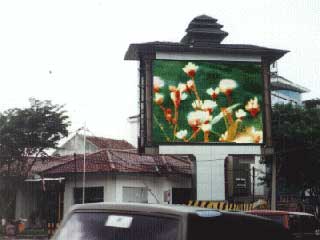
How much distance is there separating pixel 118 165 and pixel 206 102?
271 inches

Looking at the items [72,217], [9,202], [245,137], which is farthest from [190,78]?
[72,217]

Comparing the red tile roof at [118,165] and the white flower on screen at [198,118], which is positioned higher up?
A: the white flower on screen at [198,118]

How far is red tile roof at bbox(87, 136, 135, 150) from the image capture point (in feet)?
140

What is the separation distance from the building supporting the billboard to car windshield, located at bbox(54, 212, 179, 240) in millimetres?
27064

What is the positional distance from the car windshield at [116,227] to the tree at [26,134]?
94.0 ft

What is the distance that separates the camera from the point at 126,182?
34594mm

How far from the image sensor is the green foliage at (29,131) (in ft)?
103

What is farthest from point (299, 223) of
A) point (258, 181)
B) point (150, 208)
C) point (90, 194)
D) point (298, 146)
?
point (258, 181)

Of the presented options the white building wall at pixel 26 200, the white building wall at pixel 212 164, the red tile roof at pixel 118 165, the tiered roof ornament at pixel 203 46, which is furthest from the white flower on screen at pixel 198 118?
the white building wall at pixel 26 200

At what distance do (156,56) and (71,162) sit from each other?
8735mm

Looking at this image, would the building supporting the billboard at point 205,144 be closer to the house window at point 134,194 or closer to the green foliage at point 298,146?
the green foliage at point 298,146

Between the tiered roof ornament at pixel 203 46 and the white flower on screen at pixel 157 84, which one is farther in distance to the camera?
the tiered roof ornament at pixel 203 46

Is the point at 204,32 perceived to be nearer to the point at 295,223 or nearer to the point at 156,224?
the point at 295,223

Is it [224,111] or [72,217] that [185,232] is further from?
[224,111]
